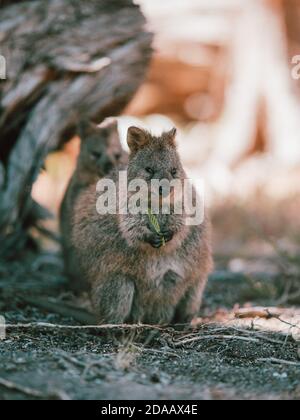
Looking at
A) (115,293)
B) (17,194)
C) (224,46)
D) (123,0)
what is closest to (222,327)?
(115,293)

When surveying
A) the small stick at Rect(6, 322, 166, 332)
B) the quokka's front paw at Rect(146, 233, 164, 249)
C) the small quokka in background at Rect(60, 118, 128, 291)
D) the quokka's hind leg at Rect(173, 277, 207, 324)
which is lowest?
the small stick at Rect(6, 322, 166, 332)

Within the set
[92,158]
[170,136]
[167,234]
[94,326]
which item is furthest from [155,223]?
[92,158]

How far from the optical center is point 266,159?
42.5ft

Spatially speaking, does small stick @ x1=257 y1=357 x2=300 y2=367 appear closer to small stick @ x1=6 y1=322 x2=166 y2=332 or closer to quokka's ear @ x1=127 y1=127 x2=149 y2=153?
small stick @ x1=6 y1=322 x2=166 y2=332

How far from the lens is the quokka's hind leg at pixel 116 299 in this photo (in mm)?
5199

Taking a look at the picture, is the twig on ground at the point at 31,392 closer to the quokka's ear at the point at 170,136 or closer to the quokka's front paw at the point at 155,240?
the quokka's front paw at the point at 155,240

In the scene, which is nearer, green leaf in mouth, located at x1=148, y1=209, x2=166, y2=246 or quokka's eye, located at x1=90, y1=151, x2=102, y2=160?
green leaf in mouth, located at x1=148, y1=209, x2=166, y2=246

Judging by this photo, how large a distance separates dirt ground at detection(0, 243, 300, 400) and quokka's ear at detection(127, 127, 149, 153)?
57.7 inches

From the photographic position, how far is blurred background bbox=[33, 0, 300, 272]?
A: 9.70 meters

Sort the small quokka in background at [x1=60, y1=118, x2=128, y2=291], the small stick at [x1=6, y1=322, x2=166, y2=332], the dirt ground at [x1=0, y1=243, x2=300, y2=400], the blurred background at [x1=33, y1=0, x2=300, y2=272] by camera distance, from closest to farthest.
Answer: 1. the dirt ground at [x1=0, y1=243, x2=300, y2=400]
2. the small stick at [x1=6, y1=322, x2=166, y2=332]
3. the small quokka in background at [x1=60, y1=118, x2=128, y2=291]
4. the blurred background at [x1=33, y1=0, x2=300, y2=272]

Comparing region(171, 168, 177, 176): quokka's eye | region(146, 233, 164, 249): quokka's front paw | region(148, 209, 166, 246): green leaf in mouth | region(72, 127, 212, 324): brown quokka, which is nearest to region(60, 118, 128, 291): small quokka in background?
region(72, 127, 212, 324): brown quokka

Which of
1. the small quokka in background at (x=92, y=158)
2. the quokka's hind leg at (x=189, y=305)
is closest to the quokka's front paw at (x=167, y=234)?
the quokka's hind leg at (x=189, y=305)

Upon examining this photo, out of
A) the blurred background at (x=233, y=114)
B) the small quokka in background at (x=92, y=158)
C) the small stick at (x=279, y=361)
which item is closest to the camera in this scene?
the small stick at (x=279, y=361)

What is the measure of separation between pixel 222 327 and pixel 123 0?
4.10 metres
